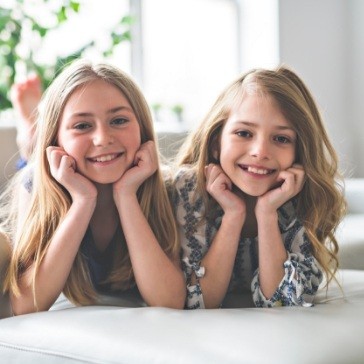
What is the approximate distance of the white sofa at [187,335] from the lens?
3.44 ft

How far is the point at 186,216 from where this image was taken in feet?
5.07

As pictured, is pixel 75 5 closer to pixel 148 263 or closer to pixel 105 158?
pixel 105 158

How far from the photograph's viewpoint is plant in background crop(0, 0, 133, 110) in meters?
3.20

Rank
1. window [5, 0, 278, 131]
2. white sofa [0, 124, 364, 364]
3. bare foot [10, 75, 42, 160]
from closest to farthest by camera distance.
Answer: white sofa [0, 124, 364, 364], bare foot [10, 75, 42, 160], window [5, 0, 278, 131]

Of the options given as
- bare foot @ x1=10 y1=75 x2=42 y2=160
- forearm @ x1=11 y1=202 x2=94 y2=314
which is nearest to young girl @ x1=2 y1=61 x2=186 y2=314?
forearm @ x1=11 y1=202 x2=94 y2=314

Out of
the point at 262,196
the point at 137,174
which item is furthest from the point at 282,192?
the point at 137,174

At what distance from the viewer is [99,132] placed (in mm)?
1444

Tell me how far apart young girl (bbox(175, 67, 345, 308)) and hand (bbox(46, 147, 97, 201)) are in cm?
21

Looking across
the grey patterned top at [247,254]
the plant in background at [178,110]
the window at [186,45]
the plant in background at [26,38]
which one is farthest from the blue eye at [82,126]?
the plant in background at [178,110]

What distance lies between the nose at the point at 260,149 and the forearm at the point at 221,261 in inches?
5.0

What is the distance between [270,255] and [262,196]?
12 cm

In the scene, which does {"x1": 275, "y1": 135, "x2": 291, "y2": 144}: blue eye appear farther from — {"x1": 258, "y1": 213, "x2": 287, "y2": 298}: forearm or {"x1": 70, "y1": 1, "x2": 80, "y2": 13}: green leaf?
{"x1": 70, "y1": 1, "x2": 80, "y2": 13}: green leaf

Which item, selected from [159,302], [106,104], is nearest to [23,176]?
[106,104]

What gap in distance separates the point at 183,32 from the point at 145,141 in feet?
9.32
